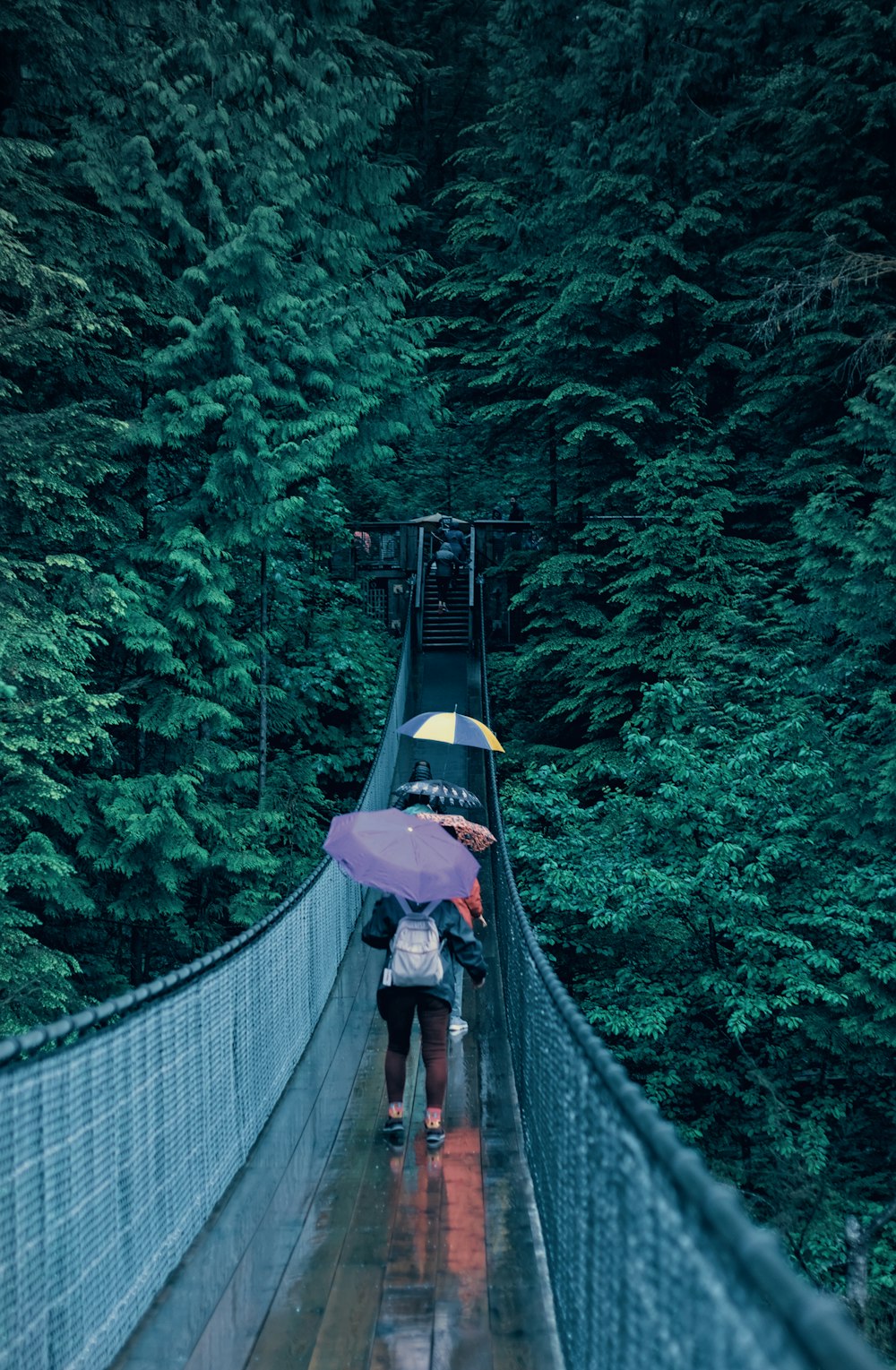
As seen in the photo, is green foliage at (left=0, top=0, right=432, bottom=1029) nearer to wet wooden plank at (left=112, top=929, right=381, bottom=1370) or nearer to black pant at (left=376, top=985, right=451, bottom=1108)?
wet wooden plank at (left=112, top=929, right=381, bottom=1370)

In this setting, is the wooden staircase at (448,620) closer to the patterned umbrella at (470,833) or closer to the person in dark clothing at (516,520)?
the person in dark clothing at (516,520)

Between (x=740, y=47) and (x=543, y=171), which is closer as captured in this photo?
(x=740, y=47)

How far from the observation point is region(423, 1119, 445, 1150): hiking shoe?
4.29 m

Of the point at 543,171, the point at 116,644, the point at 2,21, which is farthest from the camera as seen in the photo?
the point at 543,171

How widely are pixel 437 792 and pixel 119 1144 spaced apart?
3599 mm

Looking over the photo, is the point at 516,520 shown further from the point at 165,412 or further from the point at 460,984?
the point at 460,984

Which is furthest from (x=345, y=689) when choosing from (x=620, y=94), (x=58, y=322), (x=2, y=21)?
(x=620, y=94)

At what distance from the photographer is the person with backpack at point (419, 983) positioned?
4172 millimetres

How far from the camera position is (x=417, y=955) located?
416 cm

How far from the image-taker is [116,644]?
34.8 feet

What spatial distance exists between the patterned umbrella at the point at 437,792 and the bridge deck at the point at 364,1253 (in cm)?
164

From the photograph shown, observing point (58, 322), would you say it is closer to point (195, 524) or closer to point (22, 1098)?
point (195, 524)

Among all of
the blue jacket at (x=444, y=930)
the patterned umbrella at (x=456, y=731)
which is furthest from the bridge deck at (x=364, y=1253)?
the patterned umbrella at (x=456, y=731)

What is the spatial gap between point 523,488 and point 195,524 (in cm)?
1270
